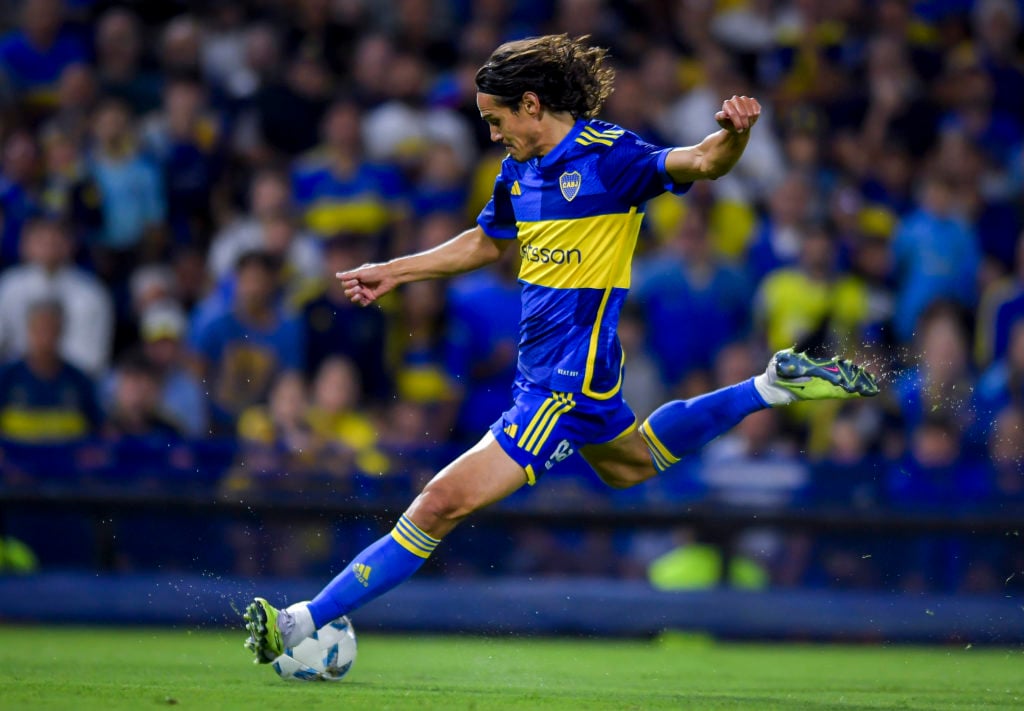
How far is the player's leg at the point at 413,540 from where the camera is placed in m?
6.42

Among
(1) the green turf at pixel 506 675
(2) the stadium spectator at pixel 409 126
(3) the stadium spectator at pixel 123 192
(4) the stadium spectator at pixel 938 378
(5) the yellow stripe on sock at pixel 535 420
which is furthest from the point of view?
(2) the stadium spectator at pixel 409 126

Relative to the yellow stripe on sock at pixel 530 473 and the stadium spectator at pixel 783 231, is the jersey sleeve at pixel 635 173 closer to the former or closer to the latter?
the yellow stripe on sock at pixel 530 473

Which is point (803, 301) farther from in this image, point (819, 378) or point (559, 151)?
point (559, 151)

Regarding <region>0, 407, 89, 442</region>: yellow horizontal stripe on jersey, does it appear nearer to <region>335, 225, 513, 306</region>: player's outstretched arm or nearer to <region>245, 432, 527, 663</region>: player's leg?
<region>335, 225, 513, 306</region>: player's outstretched arm

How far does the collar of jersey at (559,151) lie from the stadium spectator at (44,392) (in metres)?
4.67

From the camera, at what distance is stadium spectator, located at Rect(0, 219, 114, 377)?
35.3 ft

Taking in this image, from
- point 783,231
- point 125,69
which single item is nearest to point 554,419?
point 783,231

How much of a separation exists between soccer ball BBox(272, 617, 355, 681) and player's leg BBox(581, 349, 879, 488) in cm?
132

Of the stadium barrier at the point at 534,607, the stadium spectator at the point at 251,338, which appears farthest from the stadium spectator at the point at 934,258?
the stadium spectator at the point at 251,338

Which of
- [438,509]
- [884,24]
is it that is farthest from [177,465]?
[884,24]

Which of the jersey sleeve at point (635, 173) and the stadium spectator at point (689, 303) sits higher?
the jersey sleeve at point (635, 173)

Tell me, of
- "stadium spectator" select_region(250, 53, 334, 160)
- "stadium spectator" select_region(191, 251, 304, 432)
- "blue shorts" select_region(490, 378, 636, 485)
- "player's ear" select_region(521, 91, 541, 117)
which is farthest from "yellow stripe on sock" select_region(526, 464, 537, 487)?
"stadium spectator" select_region(250, 53, 334, 160)

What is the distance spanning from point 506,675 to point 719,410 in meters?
1.63

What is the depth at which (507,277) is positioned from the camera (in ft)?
36.3
